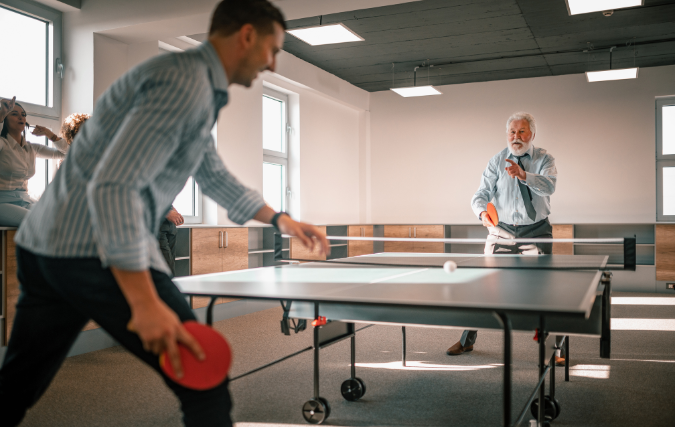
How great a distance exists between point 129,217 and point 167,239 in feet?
11.5

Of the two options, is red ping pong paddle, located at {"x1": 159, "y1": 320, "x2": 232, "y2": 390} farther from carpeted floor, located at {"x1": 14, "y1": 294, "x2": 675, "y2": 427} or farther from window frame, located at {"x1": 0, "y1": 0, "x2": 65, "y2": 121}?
window frame, located at {"x1": 0, "y1": 0, "x2": 65, "y2": 121}

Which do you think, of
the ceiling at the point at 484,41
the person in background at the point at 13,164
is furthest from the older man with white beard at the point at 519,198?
the person in background at the point at 13,164

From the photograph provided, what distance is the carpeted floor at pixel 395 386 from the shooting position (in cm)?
267

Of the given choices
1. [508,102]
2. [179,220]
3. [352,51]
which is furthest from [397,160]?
[179,220]

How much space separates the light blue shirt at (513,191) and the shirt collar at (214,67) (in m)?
2.81

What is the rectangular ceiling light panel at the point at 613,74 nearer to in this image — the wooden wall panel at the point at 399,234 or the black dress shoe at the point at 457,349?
the wooden wall panel at the point at 399,234

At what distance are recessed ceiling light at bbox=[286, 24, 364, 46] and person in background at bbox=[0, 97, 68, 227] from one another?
2.51 meters

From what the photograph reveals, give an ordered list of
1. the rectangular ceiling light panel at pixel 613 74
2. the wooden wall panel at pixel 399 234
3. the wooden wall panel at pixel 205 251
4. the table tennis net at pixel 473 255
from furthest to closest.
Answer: the wooden wall panel at pixel 399 234 → the rectangular ceiling light panel at pixel 613 74 → the wooden wall panel at pixel 205 251 → the table tennis net at pixel 473 255

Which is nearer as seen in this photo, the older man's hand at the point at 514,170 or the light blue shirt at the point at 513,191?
the older man's hand at the point at 514,170

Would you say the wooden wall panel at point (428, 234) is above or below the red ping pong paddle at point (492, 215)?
below

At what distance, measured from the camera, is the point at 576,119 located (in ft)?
26.9

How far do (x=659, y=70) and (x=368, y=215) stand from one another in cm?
467

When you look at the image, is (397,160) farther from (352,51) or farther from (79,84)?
(79,84)

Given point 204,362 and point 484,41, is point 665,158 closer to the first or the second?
point 484,41
